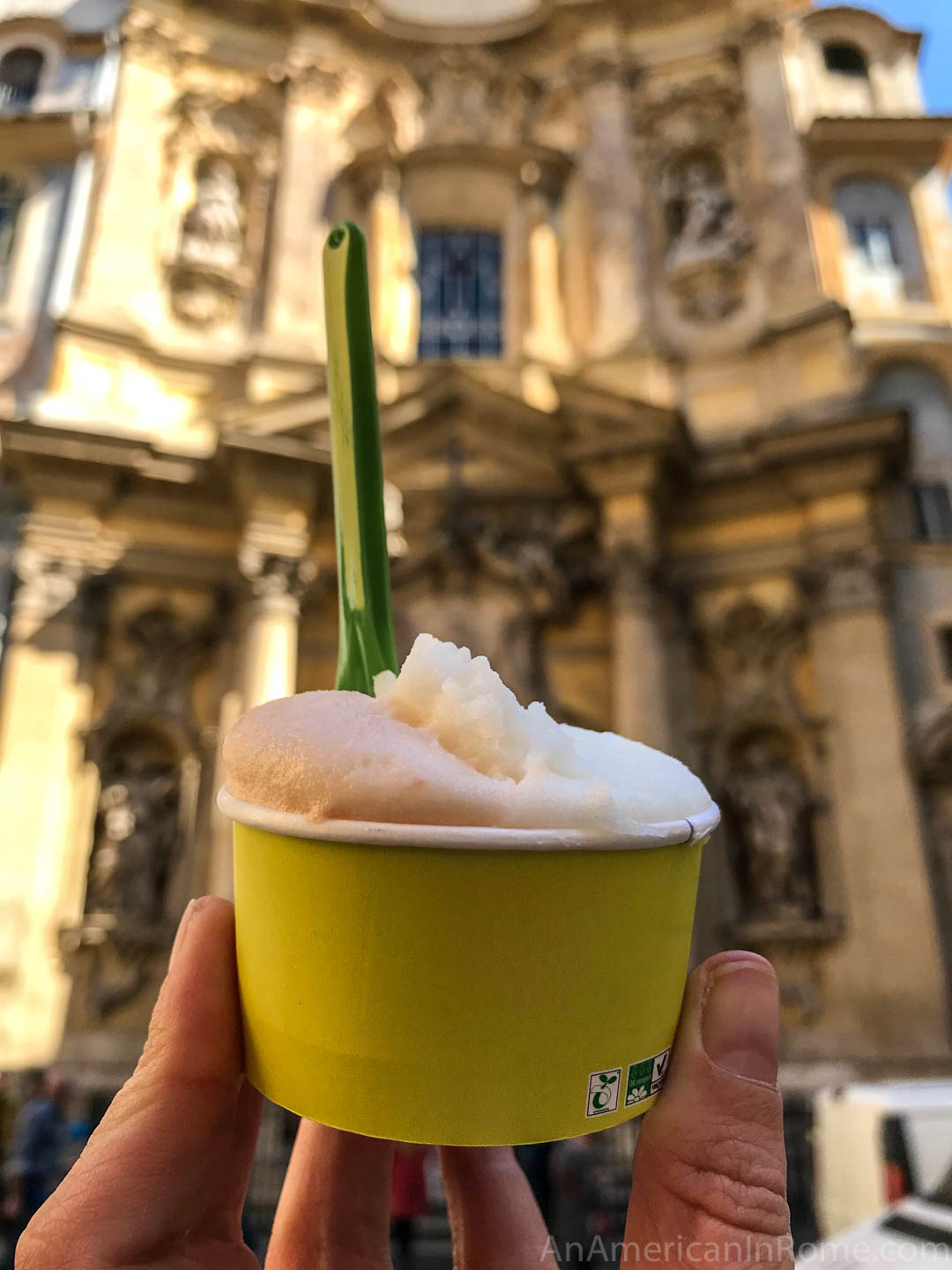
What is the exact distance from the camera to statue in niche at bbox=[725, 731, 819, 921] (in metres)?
7.30

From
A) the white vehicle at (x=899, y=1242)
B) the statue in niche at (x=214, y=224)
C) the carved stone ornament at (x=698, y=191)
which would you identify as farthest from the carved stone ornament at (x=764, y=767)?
the statue in niche at (x=214, y=224)

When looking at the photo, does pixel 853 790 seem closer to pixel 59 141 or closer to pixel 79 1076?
pixel 79 1076

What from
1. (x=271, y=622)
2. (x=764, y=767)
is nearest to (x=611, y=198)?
(x=271, y=622)

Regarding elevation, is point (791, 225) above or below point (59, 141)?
below

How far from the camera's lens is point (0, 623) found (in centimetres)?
Answer: 791

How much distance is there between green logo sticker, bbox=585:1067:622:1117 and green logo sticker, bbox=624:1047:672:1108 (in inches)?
0.8

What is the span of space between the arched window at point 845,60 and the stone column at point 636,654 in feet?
27.4

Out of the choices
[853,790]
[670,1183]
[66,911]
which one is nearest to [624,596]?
[853,790]

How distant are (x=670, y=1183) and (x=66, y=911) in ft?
25.1

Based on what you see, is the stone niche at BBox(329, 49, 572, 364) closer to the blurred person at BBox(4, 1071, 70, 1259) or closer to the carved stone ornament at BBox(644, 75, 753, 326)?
the carved stone ornament at BBox(644, 75, 753, 326)

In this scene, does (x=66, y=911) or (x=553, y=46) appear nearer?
(x=66, y=911)

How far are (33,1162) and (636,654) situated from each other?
5.99 m

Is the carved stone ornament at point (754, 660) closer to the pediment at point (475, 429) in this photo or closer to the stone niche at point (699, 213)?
the pediment at point (475, 429)

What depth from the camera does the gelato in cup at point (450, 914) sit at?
82 cm
